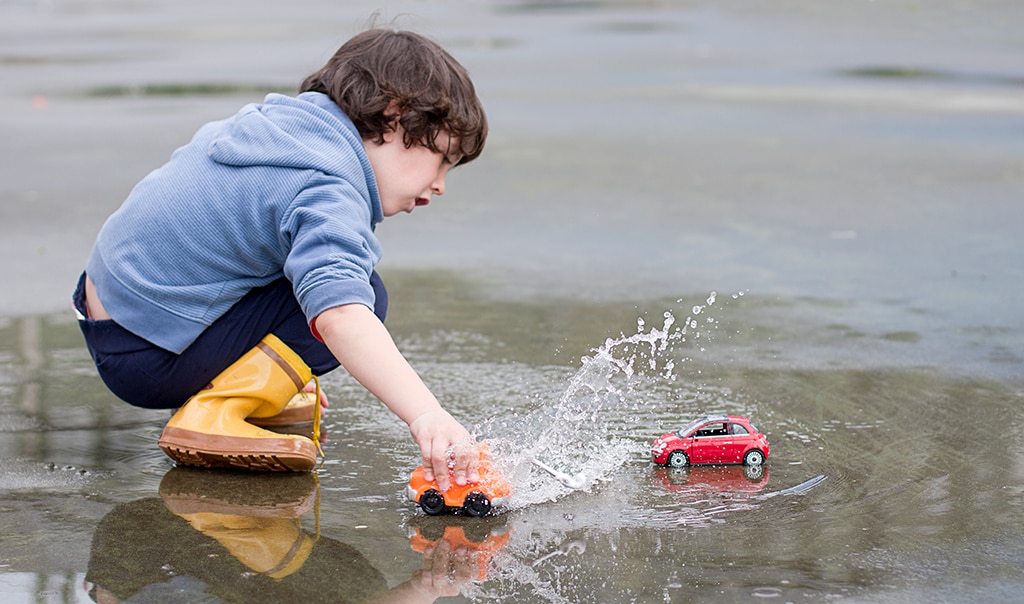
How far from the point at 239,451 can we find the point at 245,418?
0.25 m

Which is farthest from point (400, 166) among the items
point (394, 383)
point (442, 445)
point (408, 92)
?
point (442, 445)

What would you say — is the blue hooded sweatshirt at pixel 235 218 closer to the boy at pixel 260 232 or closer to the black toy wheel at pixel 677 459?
the boy at pixel 260 232

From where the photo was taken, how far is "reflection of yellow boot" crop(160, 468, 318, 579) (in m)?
2.54

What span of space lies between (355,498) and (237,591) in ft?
1.78

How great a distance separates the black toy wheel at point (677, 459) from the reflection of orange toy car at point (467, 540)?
56 centimetres

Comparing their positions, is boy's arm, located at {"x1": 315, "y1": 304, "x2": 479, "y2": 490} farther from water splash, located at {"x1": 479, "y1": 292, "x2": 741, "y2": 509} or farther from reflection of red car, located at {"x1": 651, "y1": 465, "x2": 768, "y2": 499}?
reflection of red car, located at {"x1": 651, "y1": 465, "x2": 768, "y2": 499}

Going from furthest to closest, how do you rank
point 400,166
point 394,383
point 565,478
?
point 400,166
point 565,478
point 394,383

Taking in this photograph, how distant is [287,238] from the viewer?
2.84 metres

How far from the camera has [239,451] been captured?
3020mm

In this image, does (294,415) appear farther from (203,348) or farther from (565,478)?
(565,478)

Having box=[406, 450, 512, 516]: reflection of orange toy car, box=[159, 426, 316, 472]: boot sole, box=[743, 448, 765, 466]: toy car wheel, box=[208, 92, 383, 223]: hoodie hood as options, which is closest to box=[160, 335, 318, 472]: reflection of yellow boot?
box=[159, 426, 316, 472]: boot sole

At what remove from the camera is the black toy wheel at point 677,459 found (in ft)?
10.1

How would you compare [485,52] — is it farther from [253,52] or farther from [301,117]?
[301,117]

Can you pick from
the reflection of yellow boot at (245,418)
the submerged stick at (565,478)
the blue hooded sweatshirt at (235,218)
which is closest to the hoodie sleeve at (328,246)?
the blue hooded sweatshirt at (235,218)
